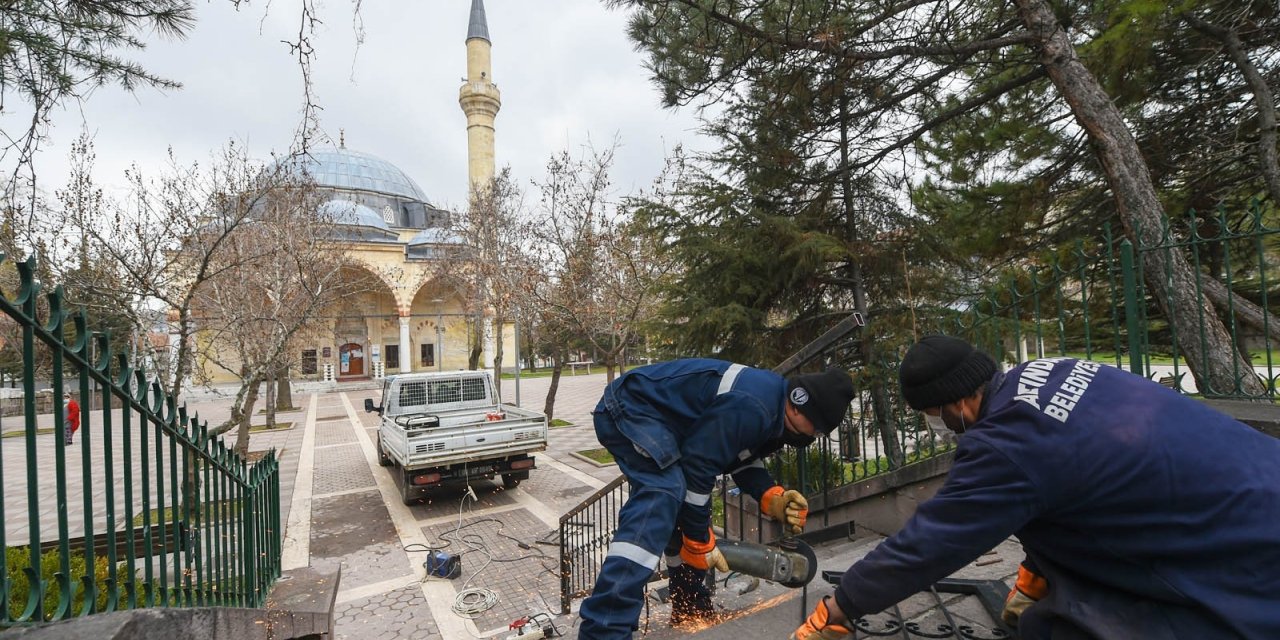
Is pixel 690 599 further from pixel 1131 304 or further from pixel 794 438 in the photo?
pixel 1131 304

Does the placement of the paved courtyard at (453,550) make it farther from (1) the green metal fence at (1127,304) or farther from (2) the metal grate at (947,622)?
(1) the green metal fence at (1127,304)

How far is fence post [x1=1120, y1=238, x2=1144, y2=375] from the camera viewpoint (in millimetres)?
3504

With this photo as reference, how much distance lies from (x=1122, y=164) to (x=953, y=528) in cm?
471

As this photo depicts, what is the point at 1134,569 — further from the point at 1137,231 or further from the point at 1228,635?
the point at 1137,231

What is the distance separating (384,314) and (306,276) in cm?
2731

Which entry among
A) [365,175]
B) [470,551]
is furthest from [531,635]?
[365,175]

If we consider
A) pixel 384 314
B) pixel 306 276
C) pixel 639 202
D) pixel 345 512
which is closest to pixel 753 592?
pixel 639 202

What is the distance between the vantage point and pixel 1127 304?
11.9 ft

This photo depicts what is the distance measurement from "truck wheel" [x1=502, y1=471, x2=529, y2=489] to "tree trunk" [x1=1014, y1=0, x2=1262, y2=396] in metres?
8.37

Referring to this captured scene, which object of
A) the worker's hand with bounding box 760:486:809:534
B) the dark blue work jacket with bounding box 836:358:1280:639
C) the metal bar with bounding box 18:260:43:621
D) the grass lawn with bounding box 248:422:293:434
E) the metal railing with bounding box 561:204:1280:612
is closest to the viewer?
the dark blue work jacket with bounding box 836:358:1280:639

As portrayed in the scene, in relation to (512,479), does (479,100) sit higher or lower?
higher

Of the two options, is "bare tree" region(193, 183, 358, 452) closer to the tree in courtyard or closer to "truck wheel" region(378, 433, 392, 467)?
"truck wheel" region(378, 433, 392, 467)

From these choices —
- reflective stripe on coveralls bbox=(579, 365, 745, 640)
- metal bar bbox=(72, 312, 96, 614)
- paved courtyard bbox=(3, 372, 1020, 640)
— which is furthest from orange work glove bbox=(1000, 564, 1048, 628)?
metal bar bbox=(72, 312, 96, 614)

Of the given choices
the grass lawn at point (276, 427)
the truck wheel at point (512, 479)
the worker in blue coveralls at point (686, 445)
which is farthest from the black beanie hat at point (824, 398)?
the grass lawn at point (276, 427)
